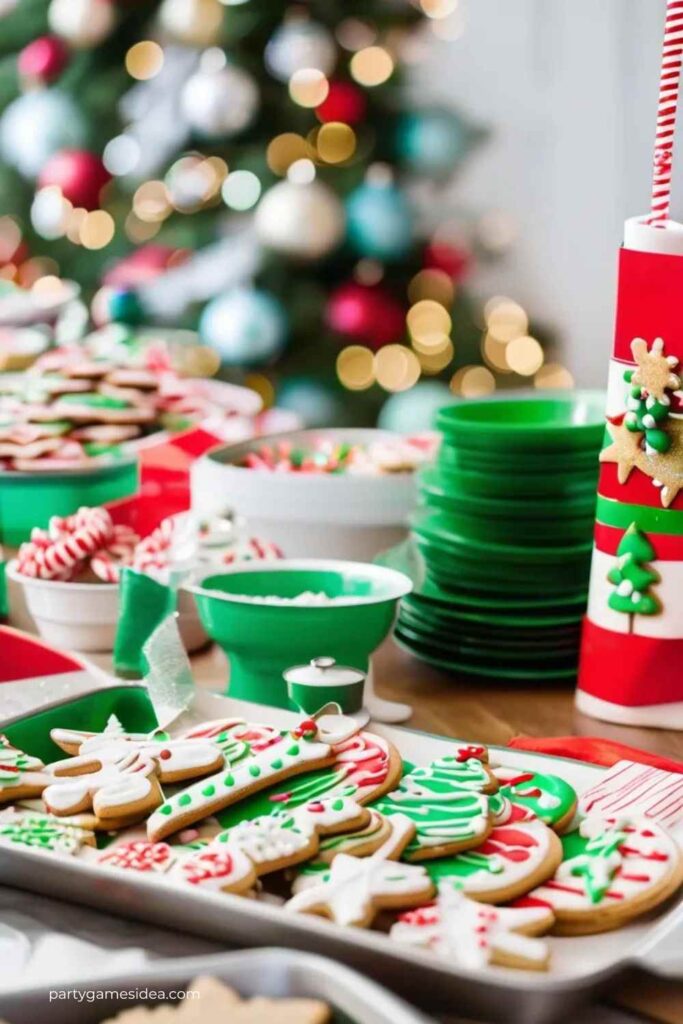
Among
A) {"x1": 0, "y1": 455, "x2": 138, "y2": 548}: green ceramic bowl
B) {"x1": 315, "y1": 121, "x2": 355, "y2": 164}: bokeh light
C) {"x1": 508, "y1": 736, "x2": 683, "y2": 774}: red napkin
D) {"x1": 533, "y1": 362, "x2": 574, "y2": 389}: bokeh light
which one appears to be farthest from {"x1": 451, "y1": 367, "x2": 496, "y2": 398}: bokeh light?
{"x1": 508, "y1": 736, "x2": 683, "y2": 774}: red napkin

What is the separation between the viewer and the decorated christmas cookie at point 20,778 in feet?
2.84

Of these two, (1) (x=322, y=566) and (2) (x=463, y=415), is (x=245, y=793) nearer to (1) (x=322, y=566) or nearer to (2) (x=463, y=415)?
(1) (x=322, y=566)

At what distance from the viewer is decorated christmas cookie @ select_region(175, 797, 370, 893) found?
2.37 feet

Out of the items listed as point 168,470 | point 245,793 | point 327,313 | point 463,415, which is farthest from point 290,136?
point 245,793

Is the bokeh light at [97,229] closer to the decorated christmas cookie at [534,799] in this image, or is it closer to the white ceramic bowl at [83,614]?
the white ceramic bowl at [83,614]

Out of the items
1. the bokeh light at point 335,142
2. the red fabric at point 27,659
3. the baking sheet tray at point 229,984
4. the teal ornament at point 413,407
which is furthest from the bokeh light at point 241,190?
the baking sheet tray at point 229,984

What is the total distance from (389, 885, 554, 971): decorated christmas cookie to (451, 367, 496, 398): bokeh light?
2.55m

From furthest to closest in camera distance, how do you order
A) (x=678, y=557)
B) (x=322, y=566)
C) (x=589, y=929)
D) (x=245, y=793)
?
1. (x=322, y=566)
2. (x=678, y=557)
3. (x=245, y=793)
4. (x=589, y=929)

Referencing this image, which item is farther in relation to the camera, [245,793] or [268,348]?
[268,348]

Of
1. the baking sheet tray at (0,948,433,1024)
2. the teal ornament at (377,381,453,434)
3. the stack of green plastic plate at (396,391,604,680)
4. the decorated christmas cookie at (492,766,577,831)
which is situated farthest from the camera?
the teal ornament at (377,381,453,434)

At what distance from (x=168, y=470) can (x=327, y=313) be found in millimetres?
1453

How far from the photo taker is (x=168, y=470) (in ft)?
5.68

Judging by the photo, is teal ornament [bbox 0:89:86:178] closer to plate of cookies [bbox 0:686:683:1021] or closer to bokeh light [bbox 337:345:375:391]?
bokeh light [bbox 337:345:375:391]

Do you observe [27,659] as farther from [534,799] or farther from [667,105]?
[667,105]
